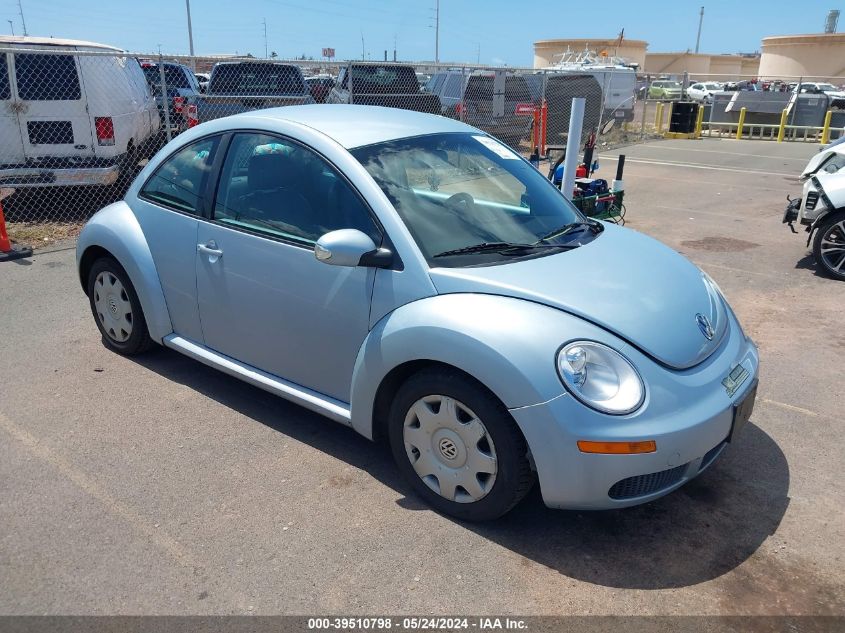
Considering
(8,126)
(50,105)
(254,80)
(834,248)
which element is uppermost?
(254,80)

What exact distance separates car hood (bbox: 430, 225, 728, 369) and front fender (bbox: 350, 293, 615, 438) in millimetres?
56

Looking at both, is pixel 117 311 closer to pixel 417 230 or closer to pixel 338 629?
pixel 417 230

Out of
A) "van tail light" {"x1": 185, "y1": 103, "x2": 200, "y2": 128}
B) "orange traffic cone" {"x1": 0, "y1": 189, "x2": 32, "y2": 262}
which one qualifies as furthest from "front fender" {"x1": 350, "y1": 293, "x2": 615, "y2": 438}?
"van tail light" {"x1": 185, "y1": 103, "x2": 200, "y2": 128}

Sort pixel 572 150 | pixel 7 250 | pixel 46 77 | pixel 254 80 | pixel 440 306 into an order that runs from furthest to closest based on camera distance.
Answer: pixel 254 80 < pixel 46 77 < pixel 7 250 < pixel 572 150 < pixel 440 306

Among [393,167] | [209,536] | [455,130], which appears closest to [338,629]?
[209,536]

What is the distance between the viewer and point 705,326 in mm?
3125

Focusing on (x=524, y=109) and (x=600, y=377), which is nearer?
(x=600, y=377)

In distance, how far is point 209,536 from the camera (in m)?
3.02

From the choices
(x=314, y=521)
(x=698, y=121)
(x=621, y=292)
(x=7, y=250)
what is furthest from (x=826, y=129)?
(x=314, y=521)

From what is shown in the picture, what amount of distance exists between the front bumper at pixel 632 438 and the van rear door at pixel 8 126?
8026mm

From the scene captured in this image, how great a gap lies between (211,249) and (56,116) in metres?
6.01

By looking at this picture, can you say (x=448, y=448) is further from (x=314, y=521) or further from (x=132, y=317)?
(x=132, y=317)

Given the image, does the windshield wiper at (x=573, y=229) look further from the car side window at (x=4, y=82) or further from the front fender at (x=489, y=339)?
the car side window at (x=4, y=82)

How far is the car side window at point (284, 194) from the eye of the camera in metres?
3.38
